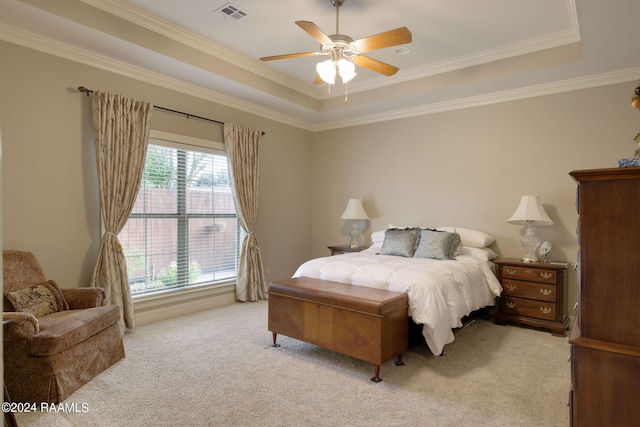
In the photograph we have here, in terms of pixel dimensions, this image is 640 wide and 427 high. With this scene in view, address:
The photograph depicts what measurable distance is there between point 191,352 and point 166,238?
59.7 inches

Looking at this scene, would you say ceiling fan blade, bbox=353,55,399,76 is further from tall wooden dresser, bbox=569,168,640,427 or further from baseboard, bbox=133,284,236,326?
baseboard, bbox=133,284,236,326

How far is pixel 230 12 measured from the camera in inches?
133

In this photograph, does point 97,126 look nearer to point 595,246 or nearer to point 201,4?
point 201,4

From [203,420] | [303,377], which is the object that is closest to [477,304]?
[303,377]

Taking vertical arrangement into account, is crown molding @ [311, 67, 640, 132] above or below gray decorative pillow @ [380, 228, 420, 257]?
above

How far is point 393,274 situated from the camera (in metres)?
3.28

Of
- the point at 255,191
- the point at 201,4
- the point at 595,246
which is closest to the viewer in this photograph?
the point at 595,246

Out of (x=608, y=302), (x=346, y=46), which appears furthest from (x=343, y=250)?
(x=608, y=302)

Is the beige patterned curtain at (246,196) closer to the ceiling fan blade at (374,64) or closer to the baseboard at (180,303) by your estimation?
the baseboard at (180,303)

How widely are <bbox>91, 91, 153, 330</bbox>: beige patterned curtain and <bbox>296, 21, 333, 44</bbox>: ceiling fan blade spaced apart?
215cm

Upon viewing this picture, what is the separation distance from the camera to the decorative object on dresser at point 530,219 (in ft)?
13.1

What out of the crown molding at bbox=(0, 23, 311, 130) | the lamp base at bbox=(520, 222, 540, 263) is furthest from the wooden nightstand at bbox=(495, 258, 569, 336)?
the crown molding at bbox=(0, 23, 311, 130)

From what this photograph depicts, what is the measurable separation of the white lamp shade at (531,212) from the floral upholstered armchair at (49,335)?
4.02 metres

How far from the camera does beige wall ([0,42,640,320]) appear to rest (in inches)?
130
